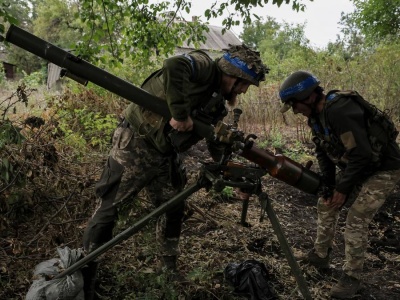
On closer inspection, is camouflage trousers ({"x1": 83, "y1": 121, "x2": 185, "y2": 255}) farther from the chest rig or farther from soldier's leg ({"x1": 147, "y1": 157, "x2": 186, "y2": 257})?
the chest rig

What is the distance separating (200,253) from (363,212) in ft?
5.50

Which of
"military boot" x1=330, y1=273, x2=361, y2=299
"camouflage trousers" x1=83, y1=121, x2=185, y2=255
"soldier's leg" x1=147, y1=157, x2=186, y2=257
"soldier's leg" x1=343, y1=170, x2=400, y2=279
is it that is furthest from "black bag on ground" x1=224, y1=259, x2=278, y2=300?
"camouflage trousers" x1=83, y1=121, x2=185, y2=255

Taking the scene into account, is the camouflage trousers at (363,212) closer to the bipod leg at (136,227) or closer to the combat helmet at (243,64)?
the combat helmet at (243,64)

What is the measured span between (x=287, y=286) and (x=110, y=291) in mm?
1632

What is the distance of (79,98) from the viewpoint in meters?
7.00

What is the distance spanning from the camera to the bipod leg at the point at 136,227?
2.22 metres

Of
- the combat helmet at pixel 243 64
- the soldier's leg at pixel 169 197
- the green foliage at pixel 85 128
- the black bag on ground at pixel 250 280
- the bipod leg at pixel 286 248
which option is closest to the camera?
the bipod leg at pixel 286 248

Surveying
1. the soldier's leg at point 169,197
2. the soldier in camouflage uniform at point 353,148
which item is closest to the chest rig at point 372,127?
the soldier in camouflage uniform at point 353,148

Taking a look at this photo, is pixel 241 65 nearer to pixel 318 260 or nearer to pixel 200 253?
pixel 200 253

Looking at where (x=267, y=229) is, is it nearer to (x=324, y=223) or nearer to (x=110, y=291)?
(x=324, y=223)

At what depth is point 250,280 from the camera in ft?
9.38

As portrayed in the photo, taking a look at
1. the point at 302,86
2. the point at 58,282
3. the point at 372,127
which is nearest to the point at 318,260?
the point at 372,127

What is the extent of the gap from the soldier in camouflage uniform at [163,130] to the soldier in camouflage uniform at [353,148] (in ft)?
2.40

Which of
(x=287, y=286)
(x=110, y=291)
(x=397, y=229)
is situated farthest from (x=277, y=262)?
A: (x=397, y=229)
